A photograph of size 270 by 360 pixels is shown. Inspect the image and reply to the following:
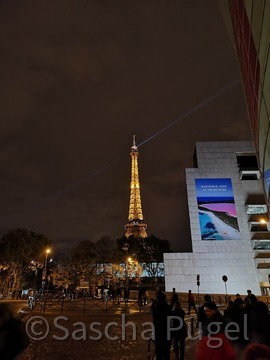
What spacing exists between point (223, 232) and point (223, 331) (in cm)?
4839

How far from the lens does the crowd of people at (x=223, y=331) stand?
→ 3.17 metres

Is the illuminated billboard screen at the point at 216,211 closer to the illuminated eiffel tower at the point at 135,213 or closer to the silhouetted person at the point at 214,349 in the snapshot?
the illuminated eiffel tower at the point at 135,213

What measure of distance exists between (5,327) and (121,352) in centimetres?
740

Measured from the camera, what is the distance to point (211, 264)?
1896 inches

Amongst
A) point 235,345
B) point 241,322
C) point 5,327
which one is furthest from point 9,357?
point 241,322

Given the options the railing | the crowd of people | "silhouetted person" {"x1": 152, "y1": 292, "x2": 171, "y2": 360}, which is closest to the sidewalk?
"silhouetted person" {"x1": 152, "y1": 292, "x2": 171, "y2": 360}

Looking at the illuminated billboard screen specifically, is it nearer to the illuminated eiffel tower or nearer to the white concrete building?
the white concrete building

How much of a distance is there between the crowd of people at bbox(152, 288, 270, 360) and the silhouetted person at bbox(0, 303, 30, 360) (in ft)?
6.86

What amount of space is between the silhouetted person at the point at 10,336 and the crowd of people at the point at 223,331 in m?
2.09

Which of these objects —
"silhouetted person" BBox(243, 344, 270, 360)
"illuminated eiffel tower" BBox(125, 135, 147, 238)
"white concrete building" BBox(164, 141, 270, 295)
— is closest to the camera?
"silhouetted person" BBox(243, 344, 270, 360)

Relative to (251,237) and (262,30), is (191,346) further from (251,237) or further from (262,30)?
(251,237)

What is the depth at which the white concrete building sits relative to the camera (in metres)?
47.4

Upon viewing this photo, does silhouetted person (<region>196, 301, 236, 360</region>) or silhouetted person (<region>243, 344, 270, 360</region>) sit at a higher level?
silhouetted person (<region>243, 344, 270, 360</region>)

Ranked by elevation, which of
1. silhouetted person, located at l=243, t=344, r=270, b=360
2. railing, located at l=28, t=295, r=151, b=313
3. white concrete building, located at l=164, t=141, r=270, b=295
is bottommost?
railing, located at l=28, t=295, r=151, b=313
